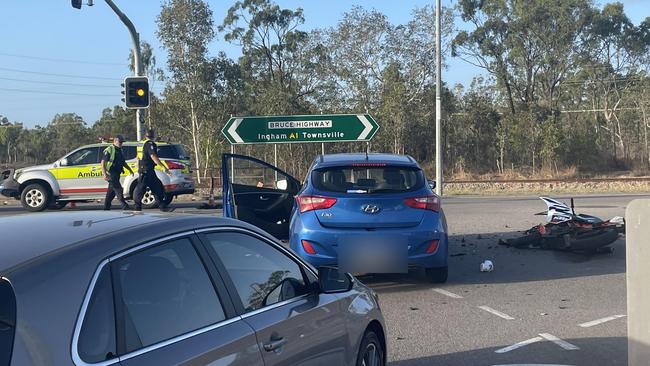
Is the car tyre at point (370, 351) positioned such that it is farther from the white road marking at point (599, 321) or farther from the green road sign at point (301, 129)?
the green road sign at point (301, 129)

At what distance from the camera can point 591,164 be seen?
4109 centimetres

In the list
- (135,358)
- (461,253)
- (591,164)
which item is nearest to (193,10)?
(591,164)

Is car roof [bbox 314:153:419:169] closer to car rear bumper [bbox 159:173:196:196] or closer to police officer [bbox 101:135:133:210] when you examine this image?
police officer [bbox 101:135:133:210]

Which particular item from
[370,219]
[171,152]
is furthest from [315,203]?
[171,152]

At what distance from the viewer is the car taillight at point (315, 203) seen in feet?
25.5

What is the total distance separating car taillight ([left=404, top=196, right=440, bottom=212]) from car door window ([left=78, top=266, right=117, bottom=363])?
5.50 m

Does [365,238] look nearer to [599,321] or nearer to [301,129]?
[599,321]

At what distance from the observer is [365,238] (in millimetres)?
7625

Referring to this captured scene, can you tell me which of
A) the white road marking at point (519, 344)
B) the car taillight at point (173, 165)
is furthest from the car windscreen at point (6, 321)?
the car taillight at point (173, 165)

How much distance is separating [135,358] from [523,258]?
27.8 feet

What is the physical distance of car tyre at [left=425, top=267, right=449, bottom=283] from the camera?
820cm

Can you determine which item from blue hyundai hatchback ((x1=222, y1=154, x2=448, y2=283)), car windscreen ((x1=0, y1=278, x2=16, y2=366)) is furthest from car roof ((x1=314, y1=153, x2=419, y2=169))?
car windscreen ((x1=0, y1=278, x2=16, y2=366))

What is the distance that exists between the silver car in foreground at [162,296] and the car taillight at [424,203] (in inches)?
146

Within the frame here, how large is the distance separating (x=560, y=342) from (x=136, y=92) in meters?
14.4
